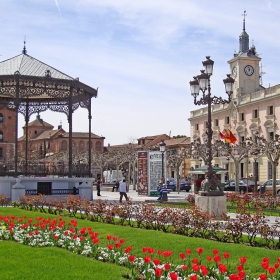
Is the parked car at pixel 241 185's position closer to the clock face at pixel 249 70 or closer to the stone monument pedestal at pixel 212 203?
the clock face at pixel 249 70

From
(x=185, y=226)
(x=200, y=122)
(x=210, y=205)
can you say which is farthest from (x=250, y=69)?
(x=185, y=226)

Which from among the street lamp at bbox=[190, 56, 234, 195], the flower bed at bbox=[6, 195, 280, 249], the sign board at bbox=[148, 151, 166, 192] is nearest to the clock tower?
the sign board at bbox=[148, 151, 166, 192]

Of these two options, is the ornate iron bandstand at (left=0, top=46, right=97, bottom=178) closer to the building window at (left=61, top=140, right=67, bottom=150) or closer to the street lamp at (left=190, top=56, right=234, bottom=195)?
the street lamp at (left=190, top=56, right=234, bottom=195)

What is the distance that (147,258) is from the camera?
6.46 metres

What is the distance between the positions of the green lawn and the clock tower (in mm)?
52034

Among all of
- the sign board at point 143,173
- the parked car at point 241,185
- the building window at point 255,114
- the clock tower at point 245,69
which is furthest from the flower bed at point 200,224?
the clock tower at point 245,69

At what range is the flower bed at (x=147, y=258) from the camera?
20.7 feet

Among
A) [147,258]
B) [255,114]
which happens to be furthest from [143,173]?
[255,114]

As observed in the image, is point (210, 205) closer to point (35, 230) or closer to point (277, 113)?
point (35, 230)

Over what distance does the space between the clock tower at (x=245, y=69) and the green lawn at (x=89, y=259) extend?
2049 inches

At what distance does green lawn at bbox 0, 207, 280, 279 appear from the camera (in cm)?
722

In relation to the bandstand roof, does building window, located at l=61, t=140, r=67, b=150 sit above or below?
above

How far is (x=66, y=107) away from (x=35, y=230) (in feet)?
45.9

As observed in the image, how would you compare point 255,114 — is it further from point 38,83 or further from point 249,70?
point 38,83
